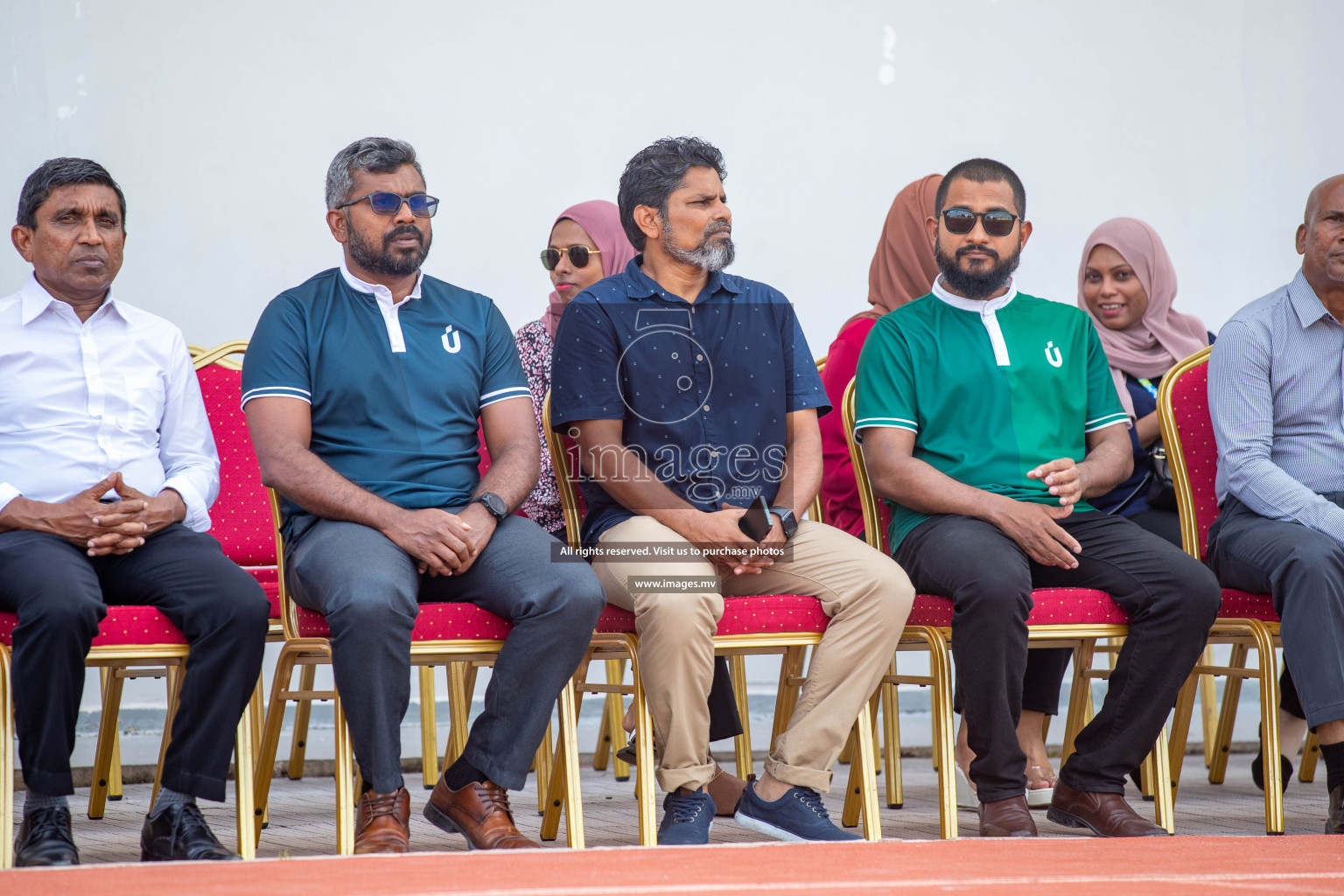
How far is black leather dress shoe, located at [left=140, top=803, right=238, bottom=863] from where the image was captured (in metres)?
2.53

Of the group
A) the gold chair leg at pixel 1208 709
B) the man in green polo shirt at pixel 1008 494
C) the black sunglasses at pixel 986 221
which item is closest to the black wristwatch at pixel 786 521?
the man in green polo shirt at pixel 1008 494

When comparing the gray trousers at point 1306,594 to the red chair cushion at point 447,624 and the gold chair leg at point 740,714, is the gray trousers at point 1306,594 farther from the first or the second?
the red chair cushion at point 447,624

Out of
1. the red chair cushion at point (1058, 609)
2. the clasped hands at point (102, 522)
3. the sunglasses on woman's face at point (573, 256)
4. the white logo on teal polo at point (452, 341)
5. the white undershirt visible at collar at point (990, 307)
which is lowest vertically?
the red chair cushion at point (1058, 609)

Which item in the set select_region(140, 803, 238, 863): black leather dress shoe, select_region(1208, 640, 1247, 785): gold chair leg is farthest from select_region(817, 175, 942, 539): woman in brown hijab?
select_region(140, 803, 238, 863): black leather dress shoe

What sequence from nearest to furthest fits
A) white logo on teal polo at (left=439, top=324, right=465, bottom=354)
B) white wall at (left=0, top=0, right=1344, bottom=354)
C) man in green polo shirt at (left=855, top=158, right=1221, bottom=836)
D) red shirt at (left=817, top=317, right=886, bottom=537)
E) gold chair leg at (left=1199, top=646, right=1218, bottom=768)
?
man in green polo shirt at (left=855, top=158, right=1221, bottom=836) → white logo on teal polo at (left=439, top=324, right=465, bottom=354) → red shirt at (left=817, top=317, right=886, bottom=537) → white wall at (left=0, top=0, right=1344, bottom=354) → gold chair leg at (left=1199, top=646, right=1218, bottom=768)

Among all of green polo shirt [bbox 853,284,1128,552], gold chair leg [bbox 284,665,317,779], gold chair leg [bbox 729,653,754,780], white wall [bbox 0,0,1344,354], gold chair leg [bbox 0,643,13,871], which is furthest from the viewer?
white wall [bbox 0,0,1344,354]

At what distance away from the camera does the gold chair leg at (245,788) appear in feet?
8.48

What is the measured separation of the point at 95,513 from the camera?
2713mm

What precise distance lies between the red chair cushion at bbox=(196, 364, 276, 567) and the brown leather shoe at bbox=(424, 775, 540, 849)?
42.1 inches

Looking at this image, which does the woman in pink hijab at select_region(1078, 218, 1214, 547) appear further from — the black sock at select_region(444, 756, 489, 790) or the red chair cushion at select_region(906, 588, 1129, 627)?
the black sock at select_region(444, 756, 489, 790)

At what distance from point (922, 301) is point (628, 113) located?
1648 mm

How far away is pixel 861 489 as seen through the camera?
329cm

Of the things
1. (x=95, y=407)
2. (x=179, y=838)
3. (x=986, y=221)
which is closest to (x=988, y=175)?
(x=986, y=221)

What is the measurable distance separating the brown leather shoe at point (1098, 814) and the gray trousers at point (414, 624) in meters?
1.16
